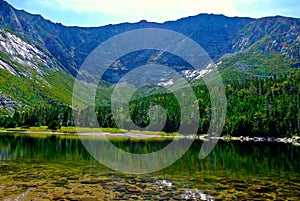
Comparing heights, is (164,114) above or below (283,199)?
above

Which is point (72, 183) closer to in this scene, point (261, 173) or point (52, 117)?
point (261, 173)

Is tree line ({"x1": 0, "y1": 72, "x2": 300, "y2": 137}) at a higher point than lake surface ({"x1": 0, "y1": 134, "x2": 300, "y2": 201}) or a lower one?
higher

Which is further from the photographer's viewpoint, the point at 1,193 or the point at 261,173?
the point at 261,173

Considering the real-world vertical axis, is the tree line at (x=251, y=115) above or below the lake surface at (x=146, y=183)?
above

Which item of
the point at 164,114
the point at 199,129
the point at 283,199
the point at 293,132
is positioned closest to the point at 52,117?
the point at 164,114

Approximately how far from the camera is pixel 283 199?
2639cm

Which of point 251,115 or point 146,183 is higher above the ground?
point 251,115

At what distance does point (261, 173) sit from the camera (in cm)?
4128

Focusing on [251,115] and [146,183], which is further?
[251,115]

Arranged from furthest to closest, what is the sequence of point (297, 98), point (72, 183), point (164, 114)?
point (164, 114)
point (297, 98)
point (72, 183)

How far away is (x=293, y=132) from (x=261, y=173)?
10696 centimetres

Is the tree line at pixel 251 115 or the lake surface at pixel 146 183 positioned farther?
the tree line at pixel 251 115

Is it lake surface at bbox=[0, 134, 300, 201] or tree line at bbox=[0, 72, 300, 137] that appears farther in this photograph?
tree line at bbox=[0, 72, 300, 137]

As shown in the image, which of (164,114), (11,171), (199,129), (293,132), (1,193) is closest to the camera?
(1,193)
